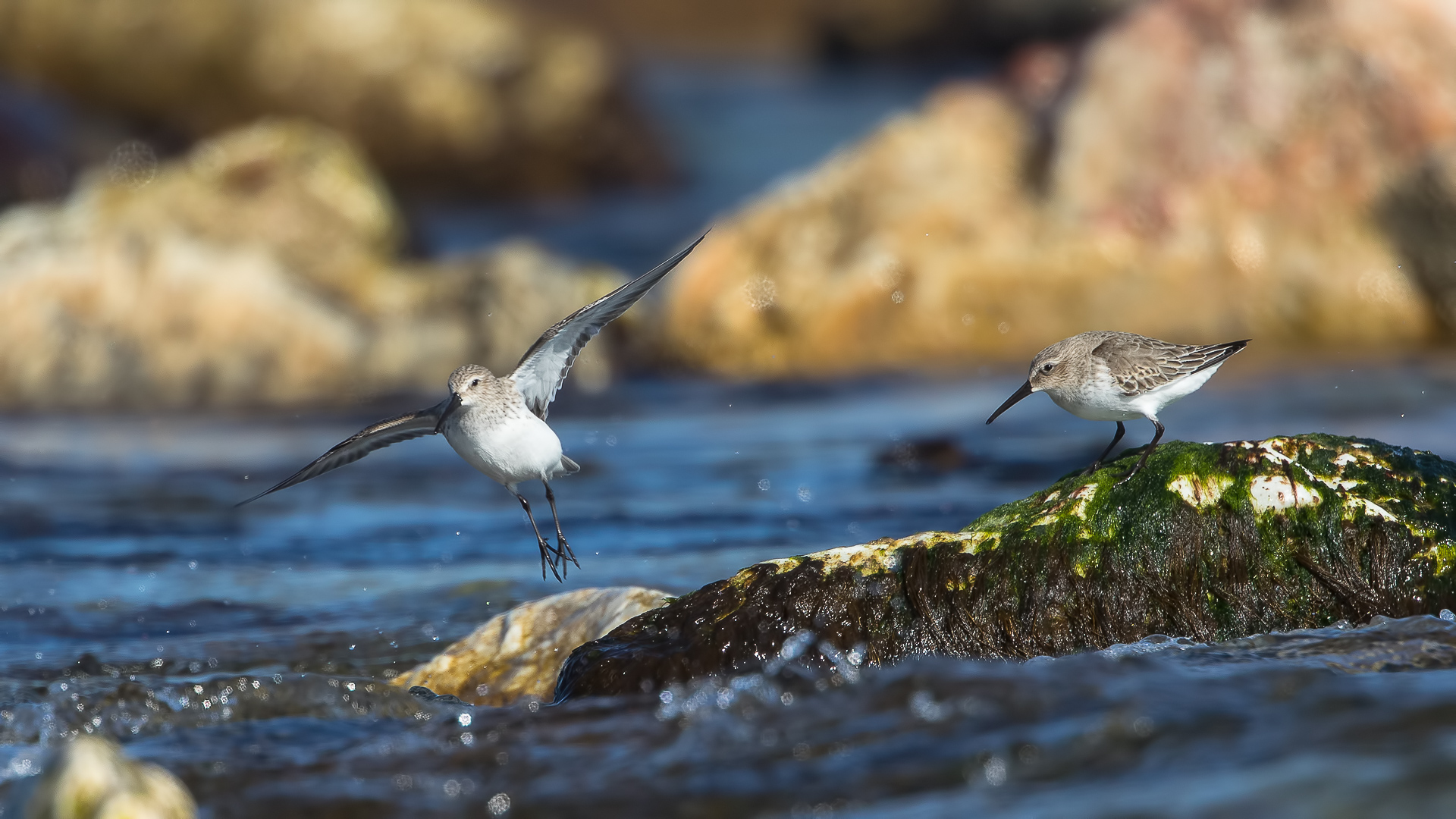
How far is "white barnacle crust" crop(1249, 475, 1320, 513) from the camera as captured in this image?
4699 millimetres

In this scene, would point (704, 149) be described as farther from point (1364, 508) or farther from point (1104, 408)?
point (1364, 508)

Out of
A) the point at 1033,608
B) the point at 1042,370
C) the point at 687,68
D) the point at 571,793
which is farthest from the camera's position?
the point at 687,68

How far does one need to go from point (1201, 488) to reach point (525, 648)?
7.80ft

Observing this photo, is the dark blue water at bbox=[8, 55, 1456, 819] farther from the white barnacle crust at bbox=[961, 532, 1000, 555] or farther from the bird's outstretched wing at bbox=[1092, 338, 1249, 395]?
the bird's outstretched wing at bbox=[1092, 338, 1249, 395]

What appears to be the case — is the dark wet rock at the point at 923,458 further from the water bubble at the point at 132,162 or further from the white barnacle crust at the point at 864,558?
the water bubble at the point at 132,162

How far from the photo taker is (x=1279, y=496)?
15.4 ft

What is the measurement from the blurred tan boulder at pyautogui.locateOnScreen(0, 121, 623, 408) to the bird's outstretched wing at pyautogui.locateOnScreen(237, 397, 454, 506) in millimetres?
5707

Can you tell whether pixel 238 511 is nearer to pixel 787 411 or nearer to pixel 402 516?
pixel 402 516

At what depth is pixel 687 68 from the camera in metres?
31.9

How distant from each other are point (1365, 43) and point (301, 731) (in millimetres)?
9390

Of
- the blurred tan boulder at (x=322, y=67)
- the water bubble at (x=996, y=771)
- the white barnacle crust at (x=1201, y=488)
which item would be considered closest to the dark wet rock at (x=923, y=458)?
the white barnacle crust at (x=1201, y=488)

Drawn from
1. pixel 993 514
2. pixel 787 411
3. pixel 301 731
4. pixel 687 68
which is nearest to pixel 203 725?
pixel 301 731

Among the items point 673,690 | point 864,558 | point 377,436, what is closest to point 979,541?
point 864,558

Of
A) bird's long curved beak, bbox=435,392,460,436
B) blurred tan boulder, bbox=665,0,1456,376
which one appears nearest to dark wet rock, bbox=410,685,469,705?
bird's long curved beak, bbox=435,392,460,436
